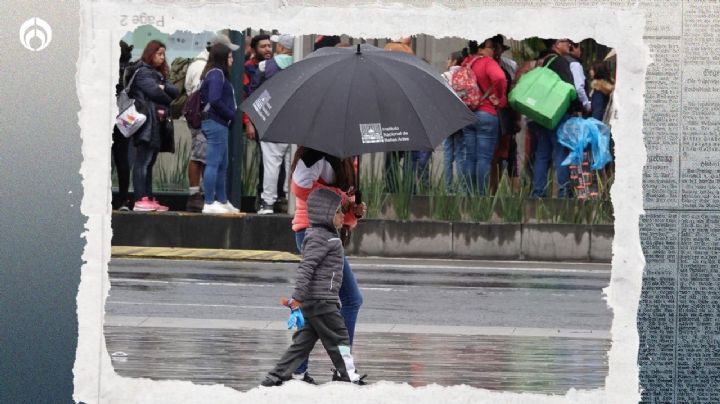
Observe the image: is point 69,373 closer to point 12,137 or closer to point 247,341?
point 12,137

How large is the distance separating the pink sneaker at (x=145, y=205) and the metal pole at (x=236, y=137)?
32.2 inches

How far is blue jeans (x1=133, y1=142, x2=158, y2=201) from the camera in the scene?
15000 mm

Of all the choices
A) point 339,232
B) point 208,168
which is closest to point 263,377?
point 339,232

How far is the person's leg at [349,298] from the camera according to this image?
24.8 ft

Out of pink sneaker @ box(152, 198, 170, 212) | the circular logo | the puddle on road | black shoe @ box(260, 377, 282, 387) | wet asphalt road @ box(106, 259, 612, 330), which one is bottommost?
the puddle on road

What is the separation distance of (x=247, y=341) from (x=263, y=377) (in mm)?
1348

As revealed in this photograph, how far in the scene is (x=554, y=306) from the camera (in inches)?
452

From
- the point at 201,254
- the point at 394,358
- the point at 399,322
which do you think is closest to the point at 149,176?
the point at 201,254

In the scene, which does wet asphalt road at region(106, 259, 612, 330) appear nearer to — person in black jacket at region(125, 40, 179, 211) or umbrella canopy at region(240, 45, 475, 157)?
person in black jacket at region(125, 40, 179, 211)

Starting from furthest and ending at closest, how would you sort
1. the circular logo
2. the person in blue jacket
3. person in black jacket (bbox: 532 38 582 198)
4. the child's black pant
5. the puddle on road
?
person in black jacket (bbox: 532 38 582 198) < the person in blue jacket < the puddle on road < the child's black pant < the circular logo

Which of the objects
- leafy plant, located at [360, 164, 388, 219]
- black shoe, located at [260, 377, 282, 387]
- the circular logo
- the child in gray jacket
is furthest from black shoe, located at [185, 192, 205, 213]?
the circular logo

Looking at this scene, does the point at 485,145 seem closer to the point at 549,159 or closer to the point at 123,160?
the point at 549,159

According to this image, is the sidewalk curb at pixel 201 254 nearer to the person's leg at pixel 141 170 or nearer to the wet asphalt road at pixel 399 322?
the wet asphalt road at pixel 399 322

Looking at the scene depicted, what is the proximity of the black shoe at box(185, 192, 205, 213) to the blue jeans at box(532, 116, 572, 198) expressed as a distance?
3.07 m
